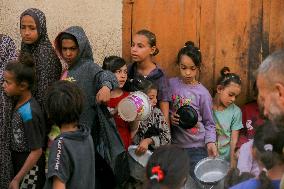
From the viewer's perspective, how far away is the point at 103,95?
4.45 metres

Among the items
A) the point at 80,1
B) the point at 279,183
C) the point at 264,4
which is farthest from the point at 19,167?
the point at 264,4

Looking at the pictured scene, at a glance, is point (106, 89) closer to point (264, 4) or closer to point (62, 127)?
point (62, 127)

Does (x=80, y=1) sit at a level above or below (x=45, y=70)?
above

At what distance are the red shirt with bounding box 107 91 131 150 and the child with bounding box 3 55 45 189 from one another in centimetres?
70

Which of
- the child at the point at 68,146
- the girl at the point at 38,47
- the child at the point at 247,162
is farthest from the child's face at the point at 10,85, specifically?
the child at the point at 247,162

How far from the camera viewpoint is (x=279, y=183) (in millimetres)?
2754

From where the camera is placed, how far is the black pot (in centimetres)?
520

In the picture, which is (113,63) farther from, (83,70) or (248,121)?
(248,121)

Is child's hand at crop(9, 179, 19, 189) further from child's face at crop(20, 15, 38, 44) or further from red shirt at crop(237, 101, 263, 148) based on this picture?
red shirt at crop(237, 101, 263, 148)

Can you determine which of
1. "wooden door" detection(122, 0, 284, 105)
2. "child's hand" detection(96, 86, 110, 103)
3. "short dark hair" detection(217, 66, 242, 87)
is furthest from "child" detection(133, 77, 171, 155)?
"short dark hair" detection(217, 66, 242, 87)

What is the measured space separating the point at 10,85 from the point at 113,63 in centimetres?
100

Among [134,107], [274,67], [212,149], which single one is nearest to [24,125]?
[134,107]

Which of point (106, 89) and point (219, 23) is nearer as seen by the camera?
point (106, 89)

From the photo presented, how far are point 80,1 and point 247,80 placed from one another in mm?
1775
